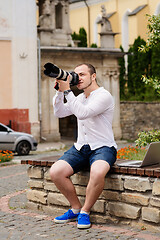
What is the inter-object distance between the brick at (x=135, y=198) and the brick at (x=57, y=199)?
0.96 metres

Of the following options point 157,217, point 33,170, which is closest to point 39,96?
point 33,170

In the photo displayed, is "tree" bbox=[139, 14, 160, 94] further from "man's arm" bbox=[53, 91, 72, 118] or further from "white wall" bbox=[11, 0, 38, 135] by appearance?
"white wall" bbox=[11, 0, 38, 135]

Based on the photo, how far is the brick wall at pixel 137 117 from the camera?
99.2 feet

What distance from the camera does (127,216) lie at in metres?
6.48

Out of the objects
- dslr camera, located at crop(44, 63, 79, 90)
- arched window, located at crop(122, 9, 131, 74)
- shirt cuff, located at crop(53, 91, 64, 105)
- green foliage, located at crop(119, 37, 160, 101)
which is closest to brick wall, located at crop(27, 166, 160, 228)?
shirt cuff, located at crop(53, 91, 64, 105)

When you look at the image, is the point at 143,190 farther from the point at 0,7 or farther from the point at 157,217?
the point at 0,7

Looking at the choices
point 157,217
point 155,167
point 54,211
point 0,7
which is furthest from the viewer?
point 0,7

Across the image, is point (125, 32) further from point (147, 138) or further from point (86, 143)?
point (86, 143)

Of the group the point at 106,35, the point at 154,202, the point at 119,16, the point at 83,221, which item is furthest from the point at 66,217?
the point at 119,16

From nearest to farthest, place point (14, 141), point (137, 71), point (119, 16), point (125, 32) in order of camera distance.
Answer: point (14, 141)
point (137, 71)
point (125, 32)
point (119, 16)

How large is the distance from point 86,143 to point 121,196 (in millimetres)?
789

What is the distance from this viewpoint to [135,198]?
6398 millimetres

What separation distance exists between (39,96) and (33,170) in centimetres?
1915

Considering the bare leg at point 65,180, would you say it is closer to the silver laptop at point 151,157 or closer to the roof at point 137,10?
the silver laptop at point 151,157
